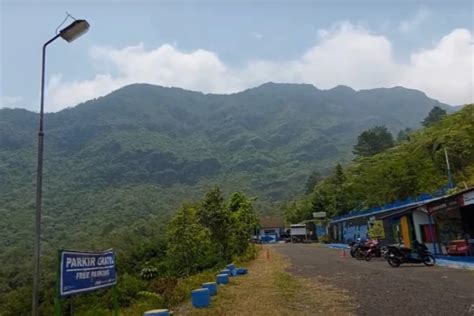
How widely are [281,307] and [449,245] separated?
12.9m

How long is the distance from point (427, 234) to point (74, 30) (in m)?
19.2

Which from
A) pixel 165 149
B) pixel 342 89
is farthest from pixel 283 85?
pixel 165 149

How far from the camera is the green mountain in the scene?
6228cm

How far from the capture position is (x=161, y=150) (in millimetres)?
105562

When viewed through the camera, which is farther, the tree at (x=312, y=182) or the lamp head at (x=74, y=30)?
the tree at (x=312, y=182)

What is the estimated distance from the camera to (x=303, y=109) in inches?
6363

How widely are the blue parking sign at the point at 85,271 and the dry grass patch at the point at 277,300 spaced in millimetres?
2717

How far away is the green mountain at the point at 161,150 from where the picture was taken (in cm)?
6228

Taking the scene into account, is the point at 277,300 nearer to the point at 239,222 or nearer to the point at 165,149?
the point at 239,222

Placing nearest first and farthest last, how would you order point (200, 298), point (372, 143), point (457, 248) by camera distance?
point (200, 298)
point (457, 248)
point (372, 143)

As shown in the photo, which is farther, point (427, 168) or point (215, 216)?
point (427, 168)

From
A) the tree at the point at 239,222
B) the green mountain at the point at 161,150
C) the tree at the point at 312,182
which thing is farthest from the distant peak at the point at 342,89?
the tree at the point at 239,222

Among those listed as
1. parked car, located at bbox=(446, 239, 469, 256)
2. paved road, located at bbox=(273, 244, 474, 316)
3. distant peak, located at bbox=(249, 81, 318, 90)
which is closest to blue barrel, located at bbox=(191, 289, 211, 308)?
paved road, located at bbox=(273, 244, 474, 316)

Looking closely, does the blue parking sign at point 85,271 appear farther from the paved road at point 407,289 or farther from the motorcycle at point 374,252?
the motorcycle at point 374,252
